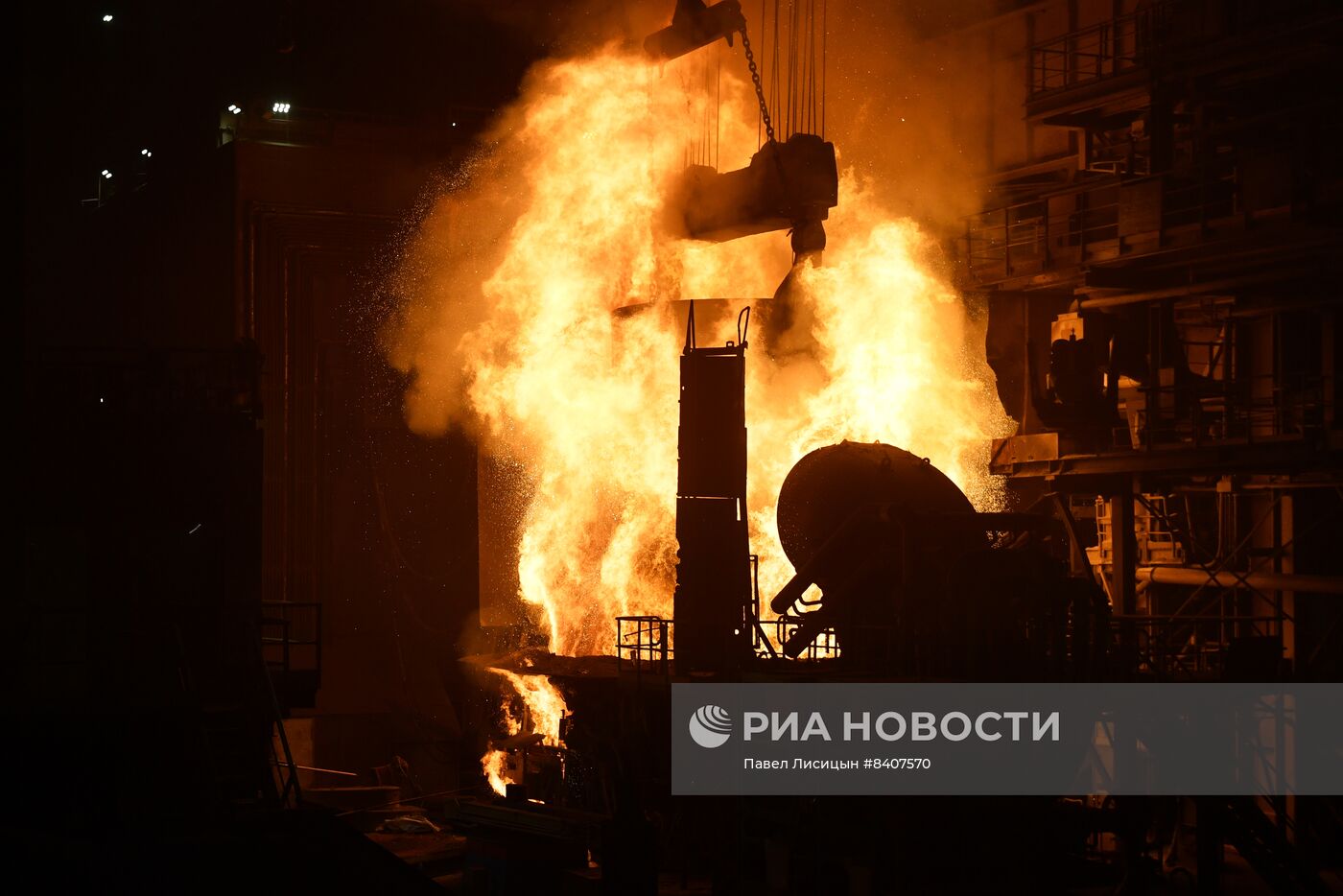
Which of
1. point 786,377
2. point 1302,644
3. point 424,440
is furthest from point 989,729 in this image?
point 424,440

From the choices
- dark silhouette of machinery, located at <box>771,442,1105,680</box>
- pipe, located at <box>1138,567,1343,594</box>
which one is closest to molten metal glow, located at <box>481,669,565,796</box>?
dark silhouette of machinery, located at <box>771,442,1105,680</box>

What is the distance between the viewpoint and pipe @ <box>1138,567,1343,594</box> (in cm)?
2189

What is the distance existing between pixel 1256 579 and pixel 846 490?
6496 mm

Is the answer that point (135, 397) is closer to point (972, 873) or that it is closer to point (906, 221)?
point (972, 873)

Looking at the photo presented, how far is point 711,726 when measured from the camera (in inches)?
771

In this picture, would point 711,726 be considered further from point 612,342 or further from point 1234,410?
point 612,342

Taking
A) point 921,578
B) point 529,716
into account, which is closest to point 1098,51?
point 921,578

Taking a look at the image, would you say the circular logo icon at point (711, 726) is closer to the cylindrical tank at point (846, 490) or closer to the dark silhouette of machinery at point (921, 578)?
the dark silhouette of machinery at point (921, 578)

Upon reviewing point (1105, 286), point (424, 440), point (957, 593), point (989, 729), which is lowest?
point (989, 729)

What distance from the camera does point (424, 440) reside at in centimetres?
2888

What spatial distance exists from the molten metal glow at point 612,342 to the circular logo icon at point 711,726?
864 centimetres

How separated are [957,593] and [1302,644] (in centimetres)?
734

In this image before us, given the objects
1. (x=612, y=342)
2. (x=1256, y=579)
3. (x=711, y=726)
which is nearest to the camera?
(x=711, y=726)

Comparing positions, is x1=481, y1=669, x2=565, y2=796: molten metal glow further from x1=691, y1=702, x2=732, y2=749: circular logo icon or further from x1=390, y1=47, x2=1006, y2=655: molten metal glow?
x1=691, y1=702, x2=732, y2=749: circular logo icon
